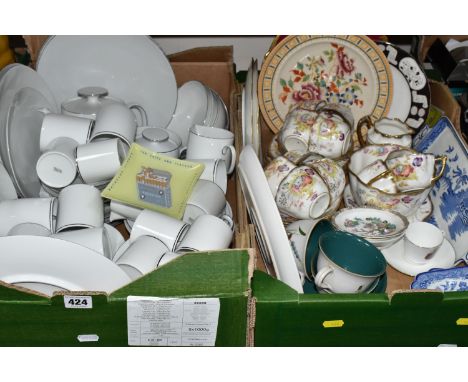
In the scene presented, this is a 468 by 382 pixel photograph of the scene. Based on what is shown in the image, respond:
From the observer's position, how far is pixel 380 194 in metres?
1.31

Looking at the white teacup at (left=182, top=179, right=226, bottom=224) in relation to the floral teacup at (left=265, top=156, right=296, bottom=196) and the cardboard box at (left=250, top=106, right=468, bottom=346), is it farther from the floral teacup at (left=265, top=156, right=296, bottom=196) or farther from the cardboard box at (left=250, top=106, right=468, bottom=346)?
the cardboard box at (left=250, top=106, right=468, bottom=346)

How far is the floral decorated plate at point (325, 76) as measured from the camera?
5.11 feet

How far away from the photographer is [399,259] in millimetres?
1313

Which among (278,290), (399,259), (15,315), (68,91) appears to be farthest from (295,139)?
(15,315)

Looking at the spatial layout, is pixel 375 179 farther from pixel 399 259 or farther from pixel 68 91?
pixel 68 91

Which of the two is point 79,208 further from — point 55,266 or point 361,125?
point 361,125

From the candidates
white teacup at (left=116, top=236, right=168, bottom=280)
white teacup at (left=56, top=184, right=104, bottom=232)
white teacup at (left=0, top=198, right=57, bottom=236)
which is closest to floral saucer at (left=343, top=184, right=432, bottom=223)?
white teacup at (left=116, top=236, right=168, bottom=280)

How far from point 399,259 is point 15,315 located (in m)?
0.84

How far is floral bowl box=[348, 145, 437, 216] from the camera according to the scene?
131cm

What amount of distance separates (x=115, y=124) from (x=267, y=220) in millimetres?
470

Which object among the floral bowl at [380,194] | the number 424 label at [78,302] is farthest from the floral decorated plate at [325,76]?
the number 424 label at [78,302]

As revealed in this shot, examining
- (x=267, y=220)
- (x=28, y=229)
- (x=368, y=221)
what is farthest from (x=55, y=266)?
(x=368, y=221)

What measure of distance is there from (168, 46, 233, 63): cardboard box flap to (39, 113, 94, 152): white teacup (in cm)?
47

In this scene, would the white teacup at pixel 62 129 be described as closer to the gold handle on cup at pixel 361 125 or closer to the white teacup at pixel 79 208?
the white teacup at pixel 79 208
